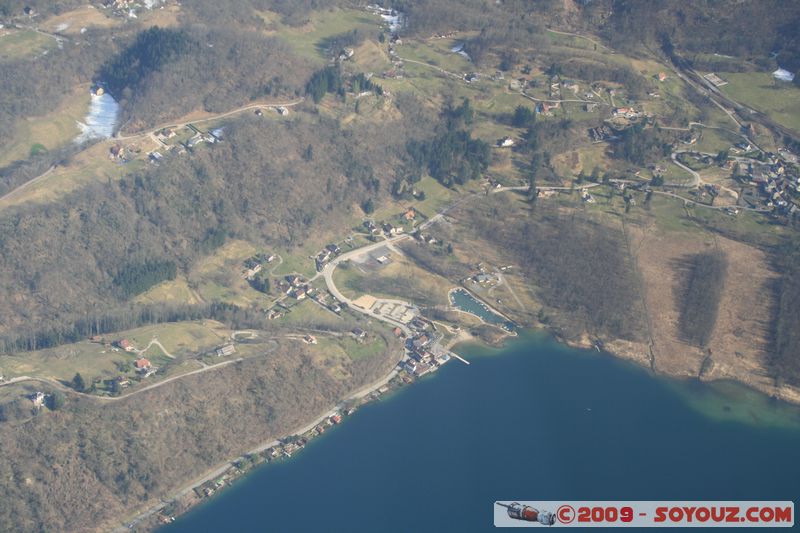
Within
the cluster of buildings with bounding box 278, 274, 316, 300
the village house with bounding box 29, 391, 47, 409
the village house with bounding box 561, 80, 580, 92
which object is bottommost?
the cluster of buildings with bounding box 278, 274, 316, 300

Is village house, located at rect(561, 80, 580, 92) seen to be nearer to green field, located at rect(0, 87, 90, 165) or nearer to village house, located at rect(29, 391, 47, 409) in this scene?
green field, located at rect(0, 87, 90, 165)

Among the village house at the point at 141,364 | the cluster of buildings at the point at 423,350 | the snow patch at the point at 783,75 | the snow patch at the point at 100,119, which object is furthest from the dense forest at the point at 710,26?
the village house at the point at 141,364

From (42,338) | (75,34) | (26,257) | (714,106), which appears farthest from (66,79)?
(714,106)

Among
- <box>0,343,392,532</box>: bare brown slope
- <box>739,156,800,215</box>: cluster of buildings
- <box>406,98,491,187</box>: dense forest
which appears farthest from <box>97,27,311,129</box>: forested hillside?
<box>739,156,800,215</box>: cluster of buildings

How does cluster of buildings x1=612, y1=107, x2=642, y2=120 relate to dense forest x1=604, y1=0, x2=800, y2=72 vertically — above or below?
below

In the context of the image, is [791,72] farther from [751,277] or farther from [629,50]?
[751,277]

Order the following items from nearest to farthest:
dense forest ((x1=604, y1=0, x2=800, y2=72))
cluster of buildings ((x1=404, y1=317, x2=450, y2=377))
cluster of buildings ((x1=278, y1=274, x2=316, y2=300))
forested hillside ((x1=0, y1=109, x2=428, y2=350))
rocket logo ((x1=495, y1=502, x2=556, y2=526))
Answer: rocket logo ((x1=495, y1=502, x2=556, y2=526)) → cluster of buildings ((x1=404, y1=317, x2=450, y2=377)) → forested hillside ((x1=0, y1=109, x2=428, y2=350)) → cluster of buildings ((x1=278, y1=274, x2=316, y2=300)) → dense forest ((x1=604, y1=0, x2=800, y2=72))

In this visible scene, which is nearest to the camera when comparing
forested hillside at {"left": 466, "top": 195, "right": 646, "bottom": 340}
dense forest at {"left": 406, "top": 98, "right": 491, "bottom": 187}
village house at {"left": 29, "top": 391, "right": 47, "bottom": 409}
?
village house at {"left": 29, "top": 391, "right": 47, "bottom": 409}

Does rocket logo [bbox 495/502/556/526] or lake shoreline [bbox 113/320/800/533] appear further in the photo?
lake shoreline [bbox 113/320/800/533]
